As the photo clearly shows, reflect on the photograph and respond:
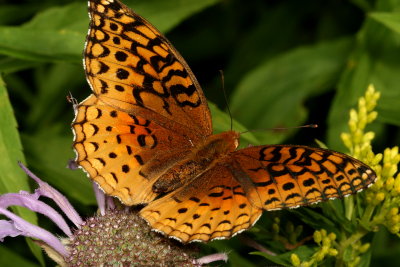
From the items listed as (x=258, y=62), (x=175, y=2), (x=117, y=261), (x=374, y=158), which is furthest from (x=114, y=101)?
(x=258, y=62)

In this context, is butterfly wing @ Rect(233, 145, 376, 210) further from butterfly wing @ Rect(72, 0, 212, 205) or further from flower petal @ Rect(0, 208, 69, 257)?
flower petal @ Rect(0, 208, 69, 257)

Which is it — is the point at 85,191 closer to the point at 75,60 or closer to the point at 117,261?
the point at 75,60

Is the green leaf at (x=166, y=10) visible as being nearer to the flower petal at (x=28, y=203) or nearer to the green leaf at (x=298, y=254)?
the flower petal at (x=28, y=203)

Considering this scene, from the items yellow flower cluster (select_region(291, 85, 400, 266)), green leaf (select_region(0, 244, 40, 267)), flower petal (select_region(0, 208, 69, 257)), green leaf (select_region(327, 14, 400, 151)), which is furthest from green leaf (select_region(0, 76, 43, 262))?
green leaf (select_region(327, 14, 400, 151))

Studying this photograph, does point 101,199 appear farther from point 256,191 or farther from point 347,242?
point 347,242


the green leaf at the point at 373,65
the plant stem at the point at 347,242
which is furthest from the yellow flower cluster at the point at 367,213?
the green leaf at the point at 373,65

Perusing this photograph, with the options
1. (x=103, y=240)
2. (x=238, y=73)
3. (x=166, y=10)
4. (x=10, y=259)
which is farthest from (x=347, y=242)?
(x=238, y=73)
